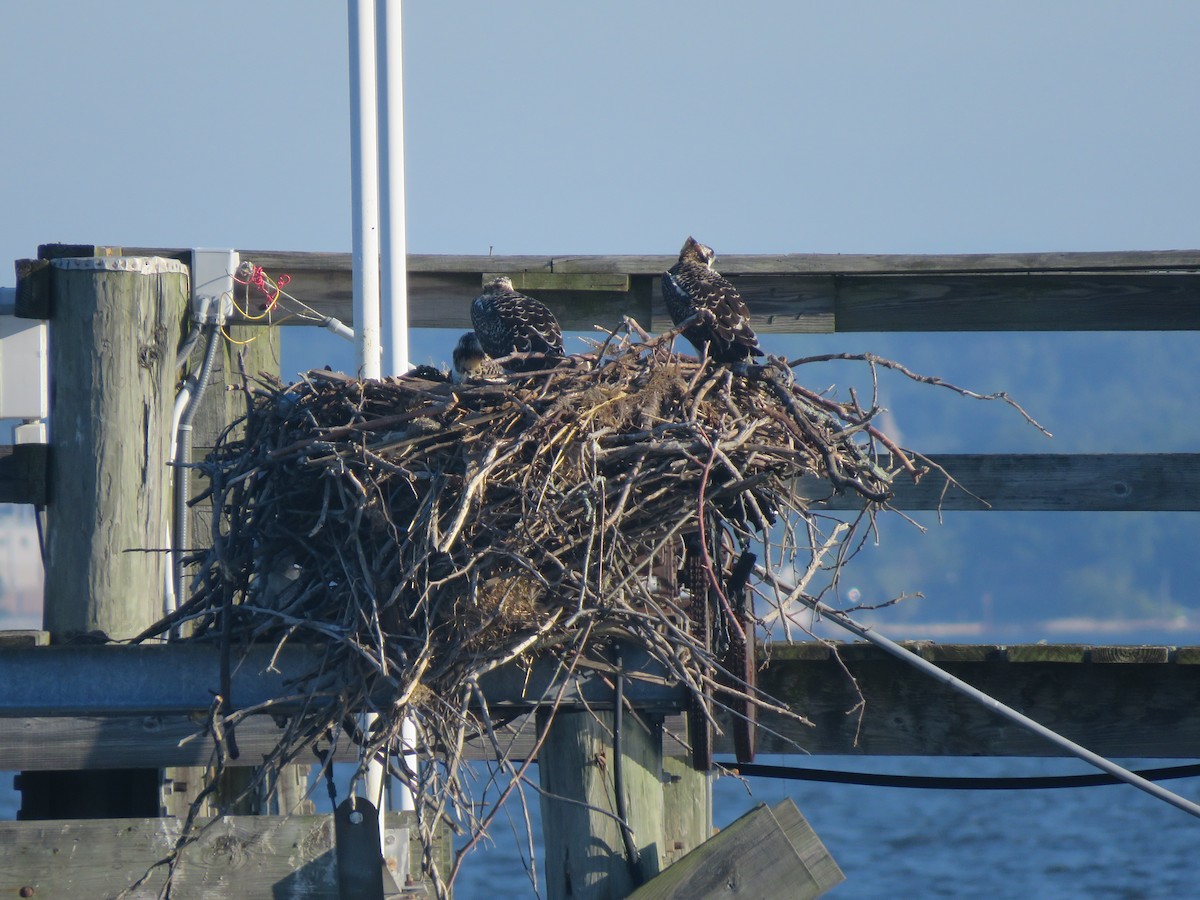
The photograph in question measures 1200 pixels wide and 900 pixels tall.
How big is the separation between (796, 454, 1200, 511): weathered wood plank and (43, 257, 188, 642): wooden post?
1.77 meters

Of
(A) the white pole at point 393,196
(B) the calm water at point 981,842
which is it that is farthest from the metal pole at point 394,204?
(B) the calm water at point 981,842

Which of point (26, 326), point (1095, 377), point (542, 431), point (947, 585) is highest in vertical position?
point (1095, 377)

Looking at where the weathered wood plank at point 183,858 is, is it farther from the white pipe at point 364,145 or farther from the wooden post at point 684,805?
the white pipe at point 364,145

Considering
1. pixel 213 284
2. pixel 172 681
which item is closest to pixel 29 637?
pixel 172 681

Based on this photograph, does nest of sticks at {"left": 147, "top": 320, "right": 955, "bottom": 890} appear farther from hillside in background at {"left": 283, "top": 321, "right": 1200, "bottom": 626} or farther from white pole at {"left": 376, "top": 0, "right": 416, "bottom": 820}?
hillside in background at {"left": 283, "top": 321, "right": 1200, "bottom": 626}

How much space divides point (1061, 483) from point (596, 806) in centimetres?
176

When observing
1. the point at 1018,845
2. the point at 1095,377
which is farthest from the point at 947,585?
the point at 1018,845

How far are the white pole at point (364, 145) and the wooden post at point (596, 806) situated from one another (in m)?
1.91

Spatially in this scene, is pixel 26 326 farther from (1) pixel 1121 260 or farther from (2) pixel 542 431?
(1) pixel 1121 260

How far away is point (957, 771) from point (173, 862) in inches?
1692

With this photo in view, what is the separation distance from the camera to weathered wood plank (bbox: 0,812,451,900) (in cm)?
314

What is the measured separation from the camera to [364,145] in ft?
17.7

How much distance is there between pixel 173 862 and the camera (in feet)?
9.59

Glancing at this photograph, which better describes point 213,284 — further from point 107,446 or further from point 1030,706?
point 1030,706
